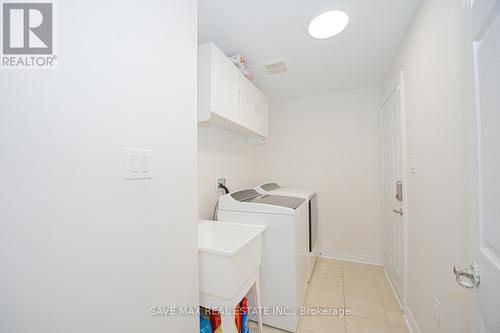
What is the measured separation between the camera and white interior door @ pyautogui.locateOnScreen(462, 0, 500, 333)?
50cm

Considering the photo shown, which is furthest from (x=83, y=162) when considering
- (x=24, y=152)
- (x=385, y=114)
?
(x=385, y=114)

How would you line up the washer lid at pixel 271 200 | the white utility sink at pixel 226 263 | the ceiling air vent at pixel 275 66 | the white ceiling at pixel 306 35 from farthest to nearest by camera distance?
the ceiling air vent at pixel 275 66
the washer lid at pixel 271 200
the white ceiling at pixel 306 35
the white utility sink at pixel 226 263

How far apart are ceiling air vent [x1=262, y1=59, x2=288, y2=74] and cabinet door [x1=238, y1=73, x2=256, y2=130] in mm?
254

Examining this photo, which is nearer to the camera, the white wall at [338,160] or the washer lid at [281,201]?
the washer lid at [281,201]

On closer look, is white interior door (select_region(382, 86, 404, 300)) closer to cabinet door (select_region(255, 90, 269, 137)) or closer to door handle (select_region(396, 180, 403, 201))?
door handle (select_region(396, 180, 403, 201))

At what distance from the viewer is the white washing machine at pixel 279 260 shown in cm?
149

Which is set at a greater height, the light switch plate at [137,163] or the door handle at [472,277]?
the light switch plate at [137,163]

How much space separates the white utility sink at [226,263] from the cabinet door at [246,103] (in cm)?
112

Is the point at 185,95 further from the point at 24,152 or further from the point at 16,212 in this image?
the point at 16,212

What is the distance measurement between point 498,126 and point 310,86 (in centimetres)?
225

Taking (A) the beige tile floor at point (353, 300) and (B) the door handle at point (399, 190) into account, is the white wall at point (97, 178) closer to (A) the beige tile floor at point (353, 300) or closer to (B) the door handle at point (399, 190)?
(A) the beige tile floor at point (353, 300)

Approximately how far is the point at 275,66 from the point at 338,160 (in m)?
1.57

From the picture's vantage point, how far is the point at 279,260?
151 cm

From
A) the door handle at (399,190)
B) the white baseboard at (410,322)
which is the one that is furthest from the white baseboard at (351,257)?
the door handle at (399,190)
